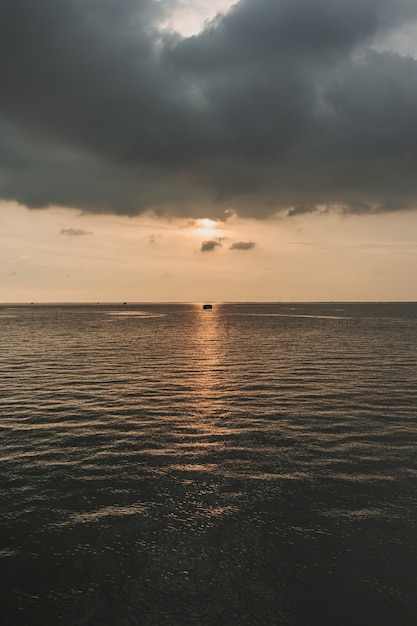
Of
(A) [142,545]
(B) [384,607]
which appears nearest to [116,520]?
(A) [142,545]

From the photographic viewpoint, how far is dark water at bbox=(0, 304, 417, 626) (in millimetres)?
12641

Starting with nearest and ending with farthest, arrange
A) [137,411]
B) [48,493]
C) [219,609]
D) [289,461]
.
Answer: [219,609]
[48,493]
[289,461]
[137,411]

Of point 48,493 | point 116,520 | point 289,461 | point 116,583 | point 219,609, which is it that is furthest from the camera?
point 289,461

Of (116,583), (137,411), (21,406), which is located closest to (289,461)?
(116,583)

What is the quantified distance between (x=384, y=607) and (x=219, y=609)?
190 inches

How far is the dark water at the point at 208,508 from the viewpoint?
12.6 m

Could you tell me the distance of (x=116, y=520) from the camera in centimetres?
1681

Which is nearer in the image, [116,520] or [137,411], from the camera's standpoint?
[116,520]

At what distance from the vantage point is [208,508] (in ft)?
58.6

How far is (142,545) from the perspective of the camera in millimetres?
15156

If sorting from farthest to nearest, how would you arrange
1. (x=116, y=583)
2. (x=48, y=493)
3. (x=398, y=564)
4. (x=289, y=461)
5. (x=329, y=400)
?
(x=329, y=400) → (x=289, y=461) → (x=48, y=493) → (x=398, y=564) → (x=116, y=583)

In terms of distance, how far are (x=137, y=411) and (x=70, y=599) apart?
2097 cm

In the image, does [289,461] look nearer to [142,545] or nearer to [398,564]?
[398,564]

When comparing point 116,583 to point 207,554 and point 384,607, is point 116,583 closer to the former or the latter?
point 207,554
